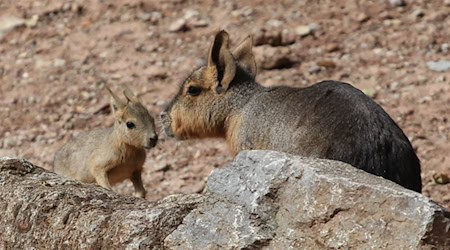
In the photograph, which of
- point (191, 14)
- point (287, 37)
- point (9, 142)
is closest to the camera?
point (9, 142)

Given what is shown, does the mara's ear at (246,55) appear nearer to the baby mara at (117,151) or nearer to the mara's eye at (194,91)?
the mara's eye at (194,91)

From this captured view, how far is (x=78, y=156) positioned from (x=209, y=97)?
5.71 feet

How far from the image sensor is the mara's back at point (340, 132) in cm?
650

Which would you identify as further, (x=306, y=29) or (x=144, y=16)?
(x=144, y=16)

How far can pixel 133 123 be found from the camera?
8.93m

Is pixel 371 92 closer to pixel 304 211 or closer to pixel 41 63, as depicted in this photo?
pixel 41 63

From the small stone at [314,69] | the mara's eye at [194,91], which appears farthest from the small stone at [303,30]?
the mara's eye at [194,91]

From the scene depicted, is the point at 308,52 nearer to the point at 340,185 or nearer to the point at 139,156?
the point at 139,156

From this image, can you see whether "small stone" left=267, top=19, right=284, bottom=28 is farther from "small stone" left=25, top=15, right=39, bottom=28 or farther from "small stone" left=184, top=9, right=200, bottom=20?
"small stone" left=25, top=15, right=39, bottom=28

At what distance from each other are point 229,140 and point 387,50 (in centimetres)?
344

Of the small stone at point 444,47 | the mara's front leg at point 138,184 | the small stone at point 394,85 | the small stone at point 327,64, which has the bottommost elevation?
the small stone at point 394,85

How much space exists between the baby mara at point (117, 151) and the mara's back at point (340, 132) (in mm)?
1639

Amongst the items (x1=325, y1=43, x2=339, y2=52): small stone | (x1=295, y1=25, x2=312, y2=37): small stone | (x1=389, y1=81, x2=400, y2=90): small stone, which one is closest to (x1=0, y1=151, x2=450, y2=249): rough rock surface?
(x1=389, y1=81, x2=400, y2=90): small stone

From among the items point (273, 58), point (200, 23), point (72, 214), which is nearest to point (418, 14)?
point (273, 58)
